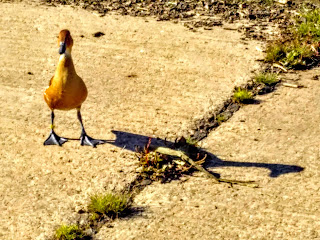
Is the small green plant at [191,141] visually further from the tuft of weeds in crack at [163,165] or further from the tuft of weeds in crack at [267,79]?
the tuft of weeds in crack at [267,79]

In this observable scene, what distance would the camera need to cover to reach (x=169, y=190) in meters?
5.09

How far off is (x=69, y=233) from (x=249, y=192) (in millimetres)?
1520

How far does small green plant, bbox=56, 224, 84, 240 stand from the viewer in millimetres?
4496

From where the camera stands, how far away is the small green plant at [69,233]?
4496 mm

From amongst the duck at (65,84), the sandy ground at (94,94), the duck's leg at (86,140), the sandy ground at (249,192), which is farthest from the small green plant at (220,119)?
the duck at (65,84)

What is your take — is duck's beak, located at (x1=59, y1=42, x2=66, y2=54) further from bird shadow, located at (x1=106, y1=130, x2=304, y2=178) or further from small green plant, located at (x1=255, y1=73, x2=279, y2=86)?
small green plant, located at (x1=255, y1=73, x2=279, y2=86)

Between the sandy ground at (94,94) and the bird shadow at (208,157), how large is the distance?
2cm

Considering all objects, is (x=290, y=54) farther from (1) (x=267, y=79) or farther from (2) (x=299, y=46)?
(1) (x=267, y=79)

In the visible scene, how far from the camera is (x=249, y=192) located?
507cm

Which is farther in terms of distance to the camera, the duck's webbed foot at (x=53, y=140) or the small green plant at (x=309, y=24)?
the small green plant at (x=309, y=24)

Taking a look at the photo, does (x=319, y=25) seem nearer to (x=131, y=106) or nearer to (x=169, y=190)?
(x=131, y=106)

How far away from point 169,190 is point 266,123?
152cm

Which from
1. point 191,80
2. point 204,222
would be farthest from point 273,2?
point 204,222

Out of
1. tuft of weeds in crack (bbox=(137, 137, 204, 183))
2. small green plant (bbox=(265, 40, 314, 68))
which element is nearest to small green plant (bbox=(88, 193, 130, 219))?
tuft of weeds in crack (bbox=(137, 137, 204, 183))
